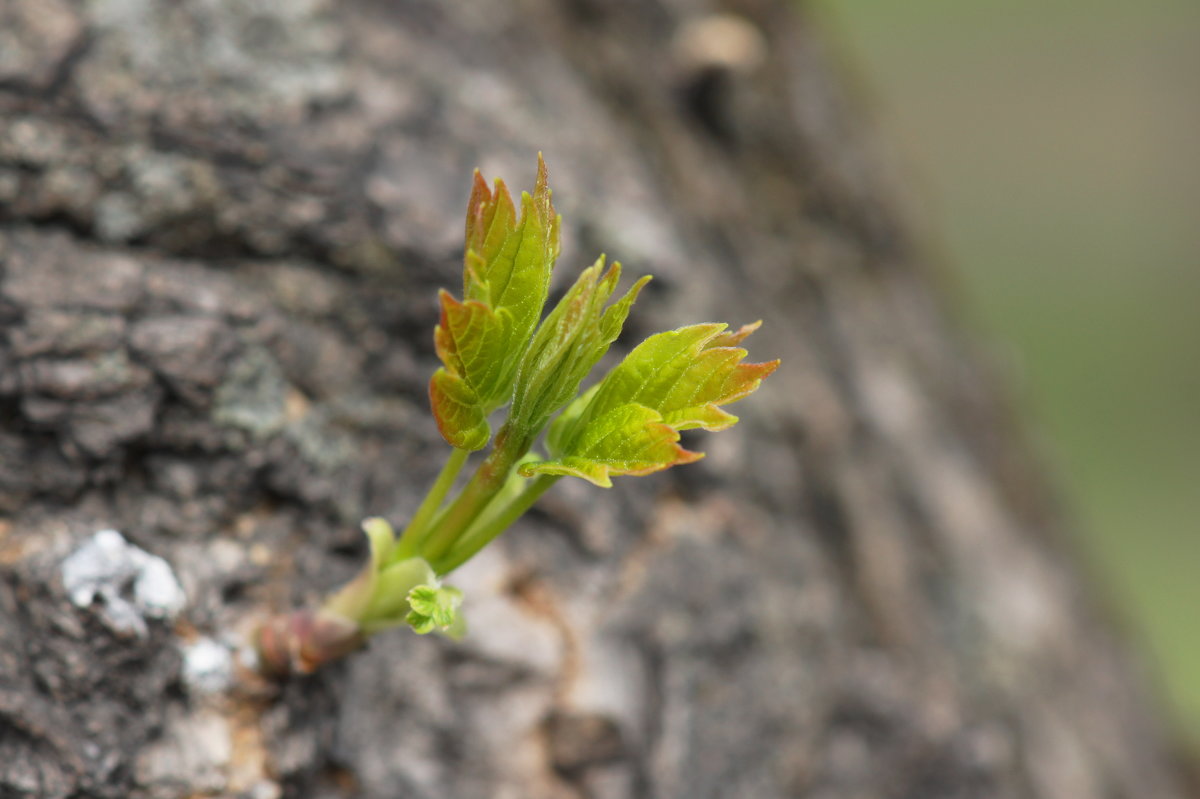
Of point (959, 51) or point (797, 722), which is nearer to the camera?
point (797, 722)

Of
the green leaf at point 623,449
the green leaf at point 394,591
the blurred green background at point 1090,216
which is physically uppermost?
the blurred green background at point 1090,216

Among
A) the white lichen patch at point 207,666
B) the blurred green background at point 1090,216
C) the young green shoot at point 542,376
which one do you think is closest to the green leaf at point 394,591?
the young green shoot at point 542,376

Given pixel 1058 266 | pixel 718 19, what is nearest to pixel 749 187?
pixel 718 19

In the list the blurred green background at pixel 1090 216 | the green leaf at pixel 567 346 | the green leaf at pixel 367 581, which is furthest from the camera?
the blurred green background at pixel 1090 216

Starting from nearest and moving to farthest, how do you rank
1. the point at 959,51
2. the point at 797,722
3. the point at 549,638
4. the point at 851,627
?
the point at 549,638, the point at 797,722, the point at 851,627, the point at 959,51

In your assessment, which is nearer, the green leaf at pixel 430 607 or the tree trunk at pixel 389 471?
the green leaf at pixel 430 607

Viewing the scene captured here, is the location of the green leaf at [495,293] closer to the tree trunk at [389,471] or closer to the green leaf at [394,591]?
the green leaf at [394,591]

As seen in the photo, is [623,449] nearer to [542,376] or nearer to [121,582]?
[542,376]

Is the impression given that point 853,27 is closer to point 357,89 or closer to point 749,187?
point 749,187
